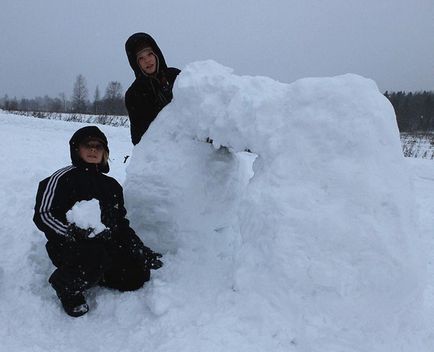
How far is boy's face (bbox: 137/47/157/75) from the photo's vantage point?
11.1ft

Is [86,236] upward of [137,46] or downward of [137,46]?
downward

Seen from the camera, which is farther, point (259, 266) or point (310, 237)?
point (259, 266)

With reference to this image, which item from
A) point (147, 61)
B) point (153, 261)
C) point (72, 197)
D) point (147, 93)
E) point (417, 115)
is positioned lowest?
point (153, 261)

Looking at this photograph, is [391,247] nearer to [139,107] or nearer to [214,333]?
[214,333]

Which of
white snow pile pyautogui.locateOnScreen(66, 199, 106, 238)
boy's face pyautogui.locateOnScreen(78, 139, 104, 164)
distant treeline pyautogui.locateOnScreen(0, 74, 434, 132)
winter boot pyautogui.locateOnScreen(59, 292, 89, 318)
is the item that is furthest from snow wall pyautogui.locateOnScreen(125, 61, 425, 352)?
distant treeline pyautogui.locateOnScreen(0, 74, 434, 132)

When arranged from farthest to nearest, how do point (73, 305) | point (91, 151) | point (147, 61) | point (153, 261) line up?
1. point (147, 61)
2. point (153, 261)
3. point (91, 151)
4. point (73, 305)

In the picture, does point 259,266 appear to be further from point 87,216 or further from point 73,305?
point 73,305

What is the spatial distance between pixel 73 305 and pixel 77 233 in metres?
0.52

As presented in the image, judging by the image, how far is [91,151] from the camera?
9.66 feet

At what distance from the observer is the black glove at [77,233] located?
8.77ft

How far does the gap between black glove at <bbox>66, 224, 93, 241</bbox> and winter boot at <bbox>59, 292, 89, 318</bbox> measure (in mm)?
406

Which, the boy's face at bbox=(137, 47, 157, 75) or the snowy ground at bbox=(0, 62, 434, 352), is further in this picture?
the boy's face at bbox=(137, 47, 157, 75)

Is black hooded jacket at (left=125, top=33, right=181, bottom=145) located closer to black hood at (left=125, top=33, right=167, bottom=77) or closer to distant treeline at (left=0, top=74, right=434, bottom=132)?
black hood at (left=125, top=33, right=167, bottom=77)

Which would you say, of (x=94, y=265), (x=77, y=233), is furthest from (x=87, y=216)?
(x=94, y=265)
